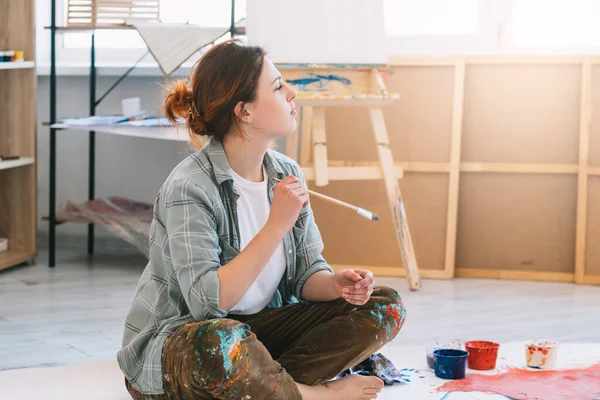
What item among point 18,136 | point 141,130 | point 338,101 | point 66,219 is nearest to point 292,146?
point 338,101

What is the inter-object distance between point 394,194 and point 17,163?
4.74ft

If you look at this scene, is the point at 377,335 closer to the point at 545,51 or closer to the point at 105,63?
the point at 545,51

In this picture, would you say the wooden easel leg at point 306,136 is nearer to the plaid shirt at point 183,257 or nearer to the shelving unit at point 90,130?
the shelving unit at point 90,130

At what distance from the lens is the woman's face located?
1.89 metres

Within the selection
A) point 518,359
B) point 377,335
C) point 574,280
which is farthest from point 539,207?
point 377,335

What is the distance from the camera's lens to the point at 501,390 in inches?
82.4

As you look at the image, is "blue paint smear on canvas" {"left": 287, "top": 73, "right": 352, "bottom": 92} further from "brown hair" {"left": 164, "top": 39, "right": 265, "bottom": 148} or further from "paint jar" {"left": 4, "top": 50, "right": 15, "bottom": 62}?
"brown hair" {"left": 164, "top": 39, "right": 265, "bottom": 148}

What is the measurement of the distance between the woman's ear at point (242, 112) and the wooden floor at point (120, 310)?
34.5 inches

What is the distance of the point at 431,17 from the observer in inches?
153

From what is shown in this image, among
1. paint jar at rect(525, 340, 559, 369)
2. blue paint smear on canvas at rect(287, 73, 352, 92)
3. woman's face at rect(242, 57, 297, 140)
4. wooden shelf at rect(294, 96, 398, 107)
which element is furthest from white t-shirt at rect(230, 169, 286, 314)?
blue paint smear on canvas at rect(287, 73, 352, 92)

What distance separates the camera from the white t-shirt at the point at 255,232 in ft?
6.18

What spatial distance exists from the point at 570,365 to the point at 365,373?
0.54 meters

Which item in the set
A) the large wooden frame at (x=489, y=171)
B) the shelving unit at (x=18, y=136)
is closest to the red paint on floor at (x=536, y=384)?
the large wooden frame at (x=489, y=171)

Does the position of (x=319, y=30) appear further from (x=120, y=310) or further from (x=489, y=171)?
(x=120, y=310)
